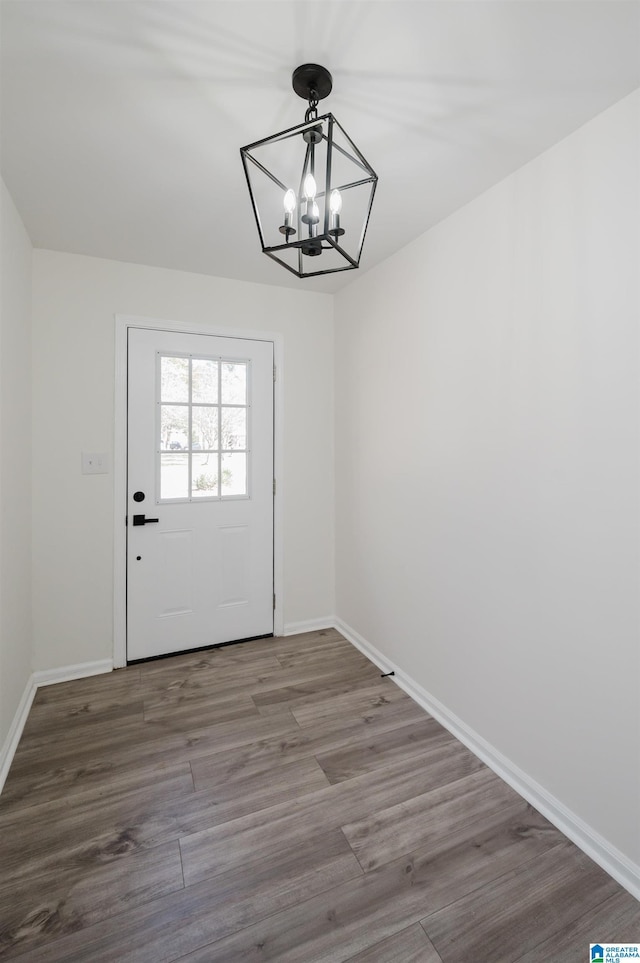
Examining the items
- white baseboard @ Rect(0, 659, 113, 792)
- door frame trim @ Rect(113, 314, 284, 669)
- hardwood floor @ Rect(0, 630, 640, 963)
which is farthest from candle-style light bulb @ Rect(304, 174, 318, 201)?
white baseboard @ Rect(0, 659, 113, 792)

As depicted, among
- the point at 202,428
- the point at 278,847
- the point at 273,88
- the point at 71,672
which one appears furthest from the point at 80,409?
the point at 278,847

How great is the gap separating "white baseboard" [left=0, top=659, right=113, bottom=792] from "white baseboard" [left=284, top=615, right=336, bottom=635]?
120cm

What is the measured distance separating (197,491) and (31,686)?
1.44 m

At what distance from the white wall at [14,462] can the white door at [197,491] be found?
0.55m

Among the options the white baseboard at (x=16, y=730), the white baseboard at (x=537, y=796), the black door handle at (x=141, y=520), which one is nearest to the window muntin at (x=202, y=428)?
the black door handle at (x=141, y=520)

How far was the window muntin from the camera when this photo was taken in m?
2.85

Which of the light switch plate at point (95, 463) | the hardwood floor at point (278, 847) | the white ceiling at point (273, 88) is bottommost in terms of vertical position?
the hardwood floor at point (278, 847)

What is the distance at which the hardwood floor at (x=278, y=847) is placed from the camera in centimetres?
125

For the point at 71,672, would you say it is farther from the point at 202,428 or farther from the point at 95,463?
the point at 202,428

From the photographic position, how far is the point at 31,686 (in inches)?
97.7

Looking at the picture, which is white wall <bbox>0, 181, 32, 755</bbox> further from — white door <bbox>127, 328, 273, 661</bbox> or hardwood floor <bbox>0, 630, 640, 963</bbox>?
white door <bbox>127, 328, 273, 661</bbox>

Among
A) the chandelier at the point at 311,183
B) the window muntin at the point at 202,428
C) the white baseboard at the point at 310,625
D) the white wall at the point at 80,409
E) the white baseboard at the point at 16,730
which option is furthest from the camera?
the white baseboard at the point at 310,625

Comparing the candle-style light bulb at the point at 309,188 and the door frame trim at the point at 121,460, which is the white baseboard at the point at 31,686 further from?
the candle-style light bulb at the point at 309,188

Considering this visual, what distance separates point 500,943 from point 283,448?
8.56 ft
